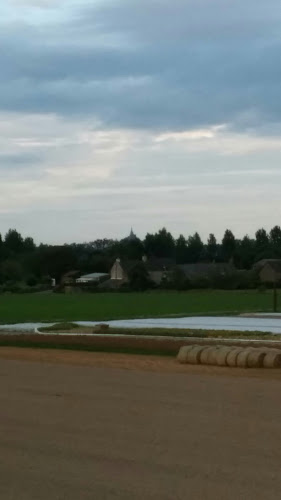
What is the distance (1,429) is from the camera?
1309cm

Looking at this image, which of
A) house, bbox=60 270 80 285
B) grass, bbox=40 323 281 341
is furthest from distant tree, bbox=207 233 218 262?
grass, bbox=40 323 281 341

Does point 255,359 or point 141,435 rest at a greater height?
point 255,359

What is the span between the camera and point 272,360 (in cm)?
2102

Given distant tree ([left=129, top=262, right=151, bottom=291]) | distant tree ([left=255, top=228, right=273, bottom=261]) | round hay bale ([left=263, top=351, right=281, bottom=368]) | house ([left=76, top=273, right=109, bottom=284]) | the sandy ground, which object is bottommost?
the sandy ground

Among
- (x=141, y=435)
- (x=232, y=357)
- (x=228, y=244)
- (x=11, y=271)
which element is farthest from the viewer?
(x=228, y=244)

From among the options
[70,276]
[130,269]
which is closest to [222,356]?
[130,269]

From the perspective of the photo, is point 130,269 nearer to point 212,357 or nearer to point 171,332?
point 171,332

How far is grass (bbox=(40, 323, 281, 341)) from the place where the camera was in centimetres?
3048

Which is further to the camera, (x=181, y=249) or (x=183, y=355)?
(x=181, y=249)

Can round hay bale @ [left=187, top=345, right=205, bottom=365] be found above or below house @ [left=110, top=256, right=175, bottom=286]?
below

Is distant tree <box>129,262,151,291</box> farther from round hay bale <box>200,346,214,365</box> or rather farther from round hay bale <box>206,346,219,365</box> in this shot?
round hay bale <box>206,346,219,365</box>

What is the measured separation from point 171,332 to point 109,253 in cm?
11737

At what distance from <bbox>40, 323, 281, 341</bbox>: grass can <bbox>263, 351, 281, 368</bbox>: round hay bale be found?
7988mm

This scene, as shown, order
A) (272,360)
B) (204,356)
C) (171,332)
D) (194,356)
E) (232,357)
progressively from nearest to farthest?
(272,360) → (232,357) → (204,356) → (194,356) → (171,332)
